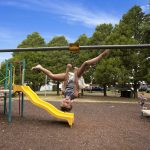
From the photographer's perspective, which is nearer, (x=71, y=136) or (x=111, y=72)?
(x=71, y=136)

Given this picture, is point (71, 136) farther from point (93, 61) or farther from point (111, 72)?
point (111, 72)

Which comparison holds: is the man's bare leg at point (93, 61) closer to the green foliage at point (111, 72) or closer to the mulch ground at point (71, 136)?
the mulch ground at point (71, 136)

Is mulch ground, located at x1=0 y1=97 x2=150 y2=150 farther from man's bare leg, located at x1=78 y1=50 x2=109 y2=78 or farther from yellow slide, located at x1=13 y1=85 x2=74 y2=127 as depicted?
man's bare leg, located at x1=78 y1=50 x2=109 y2=78

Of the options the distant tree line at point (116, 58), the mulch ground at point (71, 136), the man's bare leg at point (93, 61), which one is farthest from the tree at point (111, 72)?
the man's bare leg at point (93, 61)

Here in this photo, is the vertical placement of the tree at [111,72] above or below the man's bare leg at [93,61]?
above

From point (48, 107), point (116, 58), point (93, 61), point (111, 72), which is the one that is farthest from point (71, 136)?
point (116, 58)

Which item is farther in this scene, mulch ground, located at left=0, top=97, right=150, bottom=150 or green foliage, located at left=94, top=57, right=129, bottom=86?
green foliage, located at left=94, top=57, right=129, bottom=86

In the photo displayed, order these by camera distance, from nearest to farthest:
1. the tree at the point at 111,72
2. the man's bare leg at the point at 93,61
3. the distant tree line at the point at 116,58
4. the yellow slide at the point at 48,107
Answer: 1. the man's bare leg at the point at 93,61
2. the yellow slide at the point at 48,107
3. the tree at the point at 111,72
4. the distant tree line at the point at 116,58

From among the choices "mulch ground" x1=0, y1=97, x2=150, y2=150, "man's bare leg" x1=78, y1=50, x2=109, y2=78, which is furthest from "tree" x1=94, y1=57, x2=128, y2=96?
"man's bare leg" x1=78, y1=50, x2=109, y2=78

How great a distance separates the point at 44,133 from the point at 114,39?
31513 mm

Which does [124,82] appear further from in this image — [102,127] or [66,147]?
[66,147]

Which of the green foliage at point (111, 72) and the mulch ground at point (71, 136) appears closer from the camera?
the mulch ground at point (71, 136)

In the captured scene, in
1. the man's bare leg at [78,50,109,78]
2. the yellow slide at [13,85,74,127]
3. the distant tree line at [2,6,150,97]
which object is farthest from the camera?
the distant tree line at [2,6,150,97]

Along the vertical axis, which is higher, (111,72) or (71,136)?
(111,72)
